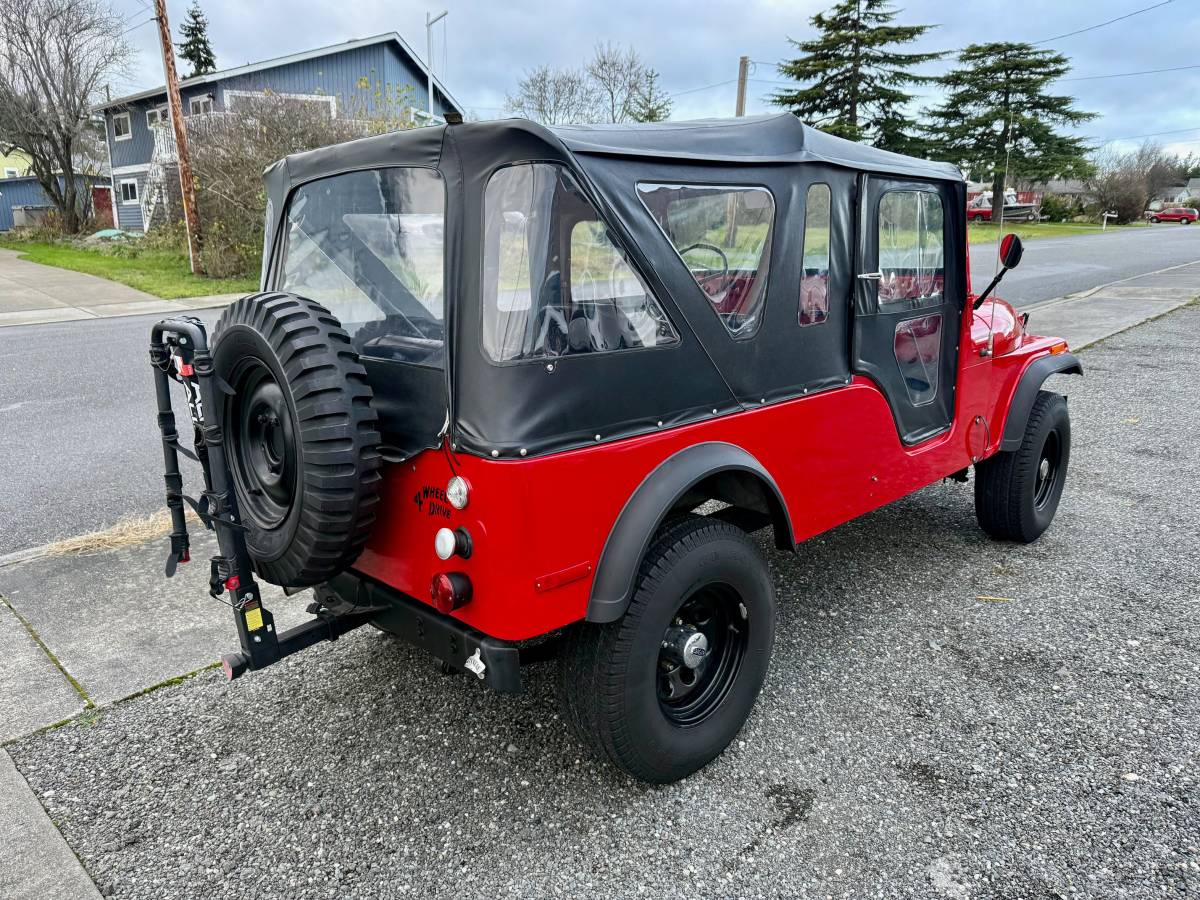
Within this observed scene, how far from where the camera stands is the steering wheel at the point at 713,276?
8.58 ft

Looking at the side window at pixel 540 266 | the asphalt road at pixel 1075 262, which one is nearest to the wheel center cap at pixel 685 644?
the side window at pixel 540 266

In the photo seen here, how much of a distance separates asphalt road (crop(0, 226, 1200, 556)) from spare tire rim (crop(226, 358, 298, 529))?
2.65m

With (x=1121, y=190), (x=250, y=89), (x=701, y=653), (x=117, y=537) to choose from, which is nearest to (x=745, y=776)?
(x=701, y=653)

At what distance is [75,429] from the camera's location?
664 centimetres

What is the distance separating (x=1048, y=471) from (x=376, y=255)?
394cm

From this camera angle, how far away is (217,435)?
2270 millimetres

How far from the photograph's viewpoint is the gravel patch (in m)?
2.28

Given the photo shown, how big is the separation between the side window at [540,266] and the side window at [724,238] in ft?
1.02

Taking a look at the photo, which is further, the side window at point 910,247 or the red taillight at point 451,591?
the side window at point 910,247

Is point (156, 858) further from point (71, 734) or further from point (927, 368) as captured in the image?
point (927, 368)

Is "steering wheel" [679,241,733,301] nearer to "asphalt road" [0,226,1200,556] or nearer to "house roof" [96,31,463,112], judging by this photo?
"asphalt road" [0,226,1200,556]

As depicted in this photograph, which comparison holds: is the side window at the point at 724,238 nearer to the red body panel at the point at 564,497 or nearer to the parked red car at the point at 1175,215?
the red body panel at the point at 564,497

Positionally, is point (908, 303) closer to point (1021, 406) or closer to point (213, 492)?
point (1021, 406)

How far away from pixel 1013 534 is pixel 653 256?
119 inches
